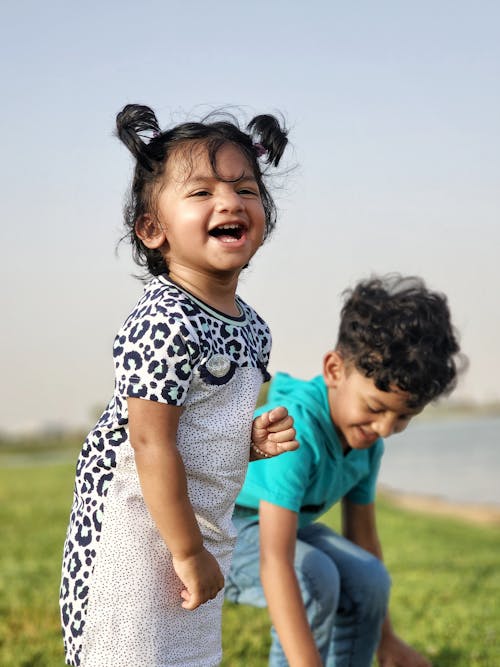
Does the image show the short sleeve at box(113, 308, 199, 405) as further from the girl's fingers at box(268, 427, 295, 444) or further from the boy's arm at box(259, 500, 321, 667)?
the boy's arm at box(259, 500, 321, 667)

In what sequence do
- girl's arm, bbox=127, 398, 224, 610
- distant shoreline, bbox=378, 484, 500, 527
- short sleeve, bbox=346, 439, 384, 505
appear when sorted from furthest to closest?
distant shoreline, bbox=378, 484, 500, 527
short sleeve, bbox=346, 439, 384, 505
girl's arm, bbox=127, 398, 224, 610

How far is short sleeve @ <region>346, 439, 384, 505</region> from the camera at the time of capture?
3449 millimetres

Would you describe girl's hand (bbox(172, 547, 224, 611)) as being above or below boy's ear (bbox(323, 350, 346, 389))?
below

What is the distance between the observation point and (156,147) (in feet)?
7.45

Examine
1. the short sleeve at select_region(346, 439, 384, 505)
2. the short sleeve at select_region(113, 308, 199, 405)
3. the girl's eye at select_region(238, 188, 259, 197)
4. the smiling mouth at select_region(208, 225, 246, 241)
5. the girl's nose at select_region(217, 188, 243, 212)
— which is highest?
the girl's eye at select_region(238, 188, 259, 197)

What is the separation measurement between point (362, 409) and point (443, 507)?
16.5m

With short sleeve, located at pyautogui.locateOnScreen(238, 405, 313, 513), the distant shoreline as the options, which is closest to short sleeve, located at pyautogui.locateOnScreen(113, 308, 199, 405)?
short sleeve, located at pyautogui.locateOnScreen(238, 405, 313, 513)

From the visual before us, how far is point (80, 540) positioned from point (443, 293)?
1.78 m

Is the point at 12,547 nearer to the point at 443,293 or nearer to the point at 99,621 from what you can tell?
the point at 443,293

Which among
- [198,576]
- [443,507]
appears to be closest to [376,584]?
[198,576]

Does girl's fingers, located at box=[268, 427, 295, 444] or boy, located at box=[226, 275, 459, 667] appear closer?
girl's fingers, located at box=[268, 427, 295, 444]

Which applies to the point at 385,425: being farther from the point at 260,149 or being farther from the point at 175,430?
Result: the point at 175,430

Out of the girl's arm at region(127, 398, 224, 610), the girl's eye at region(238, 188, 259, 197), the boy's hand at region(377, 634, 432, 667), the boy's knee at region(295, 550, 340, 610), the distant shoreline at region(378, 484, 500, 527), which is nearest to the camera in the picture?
the girl's arm at region(127, 398, 224, 610)

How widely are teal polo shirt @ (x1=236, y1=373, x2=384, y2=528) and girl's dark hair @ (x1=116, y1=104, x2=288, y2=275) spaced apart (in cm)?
90
